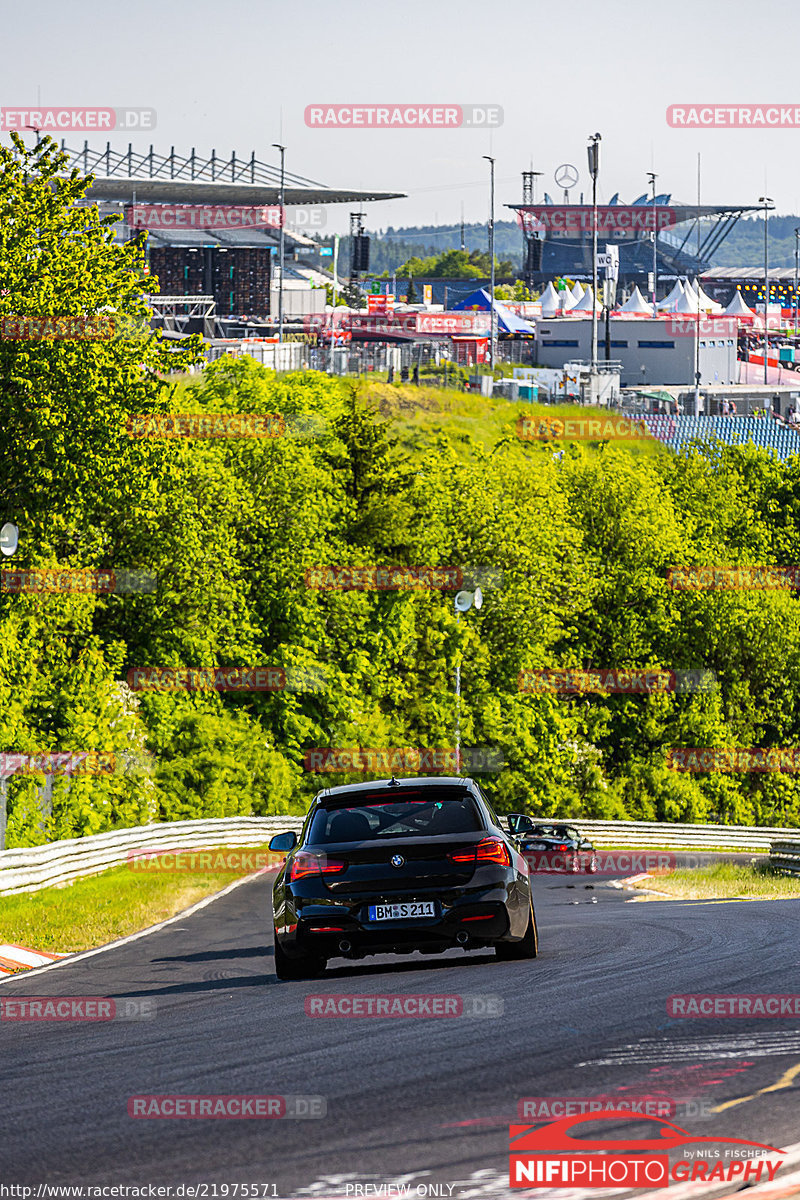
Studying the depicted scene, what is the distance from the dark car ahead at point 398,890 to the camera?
34.9ft

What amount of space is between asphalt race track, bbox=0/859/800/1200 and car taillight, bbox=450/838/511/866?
0.79 m

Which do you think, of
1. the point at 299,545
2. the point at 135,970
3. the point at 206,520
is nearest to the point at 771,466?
the point at 299,545

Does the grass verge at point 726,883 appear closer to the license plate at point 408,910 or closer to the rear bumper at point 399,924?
the rear bumper at point 399,924

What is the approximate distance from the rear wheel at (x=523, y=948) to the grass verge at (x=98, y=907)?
6.37m

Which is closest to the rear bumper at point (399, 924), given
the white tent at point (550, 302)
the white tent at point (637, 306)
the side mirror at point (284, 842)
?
the side mirror at point (284, 842)

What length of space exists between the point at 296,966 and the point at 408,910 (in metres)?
1.15

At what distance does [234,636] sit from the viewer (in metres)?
45.8

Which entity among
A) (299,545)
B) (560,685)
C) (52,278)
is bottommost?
(560,685)

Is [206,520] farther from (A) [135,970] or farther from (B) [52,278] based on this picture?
(A) [135,970]

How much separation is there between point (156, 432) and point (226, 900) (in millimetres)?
13596

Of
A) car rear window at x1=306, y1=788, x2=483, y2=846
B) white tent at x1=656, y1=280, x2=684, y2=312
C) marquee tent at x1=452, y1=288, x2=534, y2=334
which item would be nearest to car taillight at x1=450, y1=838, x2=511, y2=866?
car rear window at x1=306, y1=788, x2=483, y2=846

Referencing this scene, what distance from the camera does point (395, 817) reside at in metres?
11.4

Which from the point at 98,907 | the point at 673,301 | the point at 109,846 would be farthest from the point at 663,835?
the point at 673,301

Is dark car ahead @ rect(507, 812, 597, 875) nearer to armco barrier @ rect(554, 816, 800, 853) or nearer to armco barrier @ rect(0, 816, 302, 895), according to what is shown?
armco barrier @ rect(554, 816, 800, 853)
